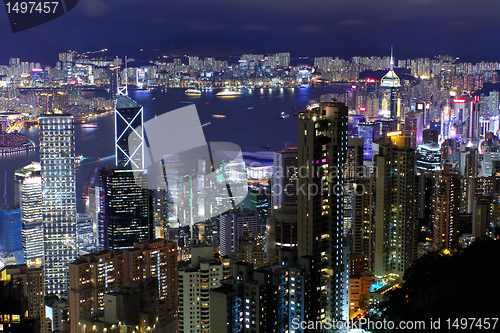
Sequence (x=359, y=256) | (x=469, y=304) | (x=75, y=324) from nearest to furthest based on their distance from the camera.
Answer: (x=469, y=304) → (x=75, y=324) → (x=359, y=256)

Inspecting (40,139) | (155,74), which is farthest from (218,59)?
(40,139)

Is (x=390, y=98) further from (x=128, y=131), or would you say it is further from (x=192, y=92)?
(x=128, y=131)

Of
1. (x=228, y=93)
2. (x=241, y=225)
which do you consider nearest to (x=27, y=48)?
(x=228, y=93)

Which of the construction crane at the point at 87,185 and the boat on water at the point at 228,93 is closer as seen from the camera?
the construction crane at the point at 87,185

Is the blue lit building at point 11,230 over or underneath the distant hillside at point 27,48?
underneath

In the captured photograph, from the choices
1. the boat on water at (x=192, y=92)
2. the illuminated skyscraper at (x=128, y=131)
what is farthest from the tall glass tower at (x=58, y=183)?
the boat on water at (x=192, y=92)

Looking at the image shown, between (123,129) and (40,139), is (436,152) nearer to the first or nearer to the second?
(123,129)

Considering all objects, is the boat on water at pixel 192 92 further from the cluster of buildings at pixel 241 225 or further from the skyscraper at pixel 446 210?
the skyscraper at pixel 446 210
